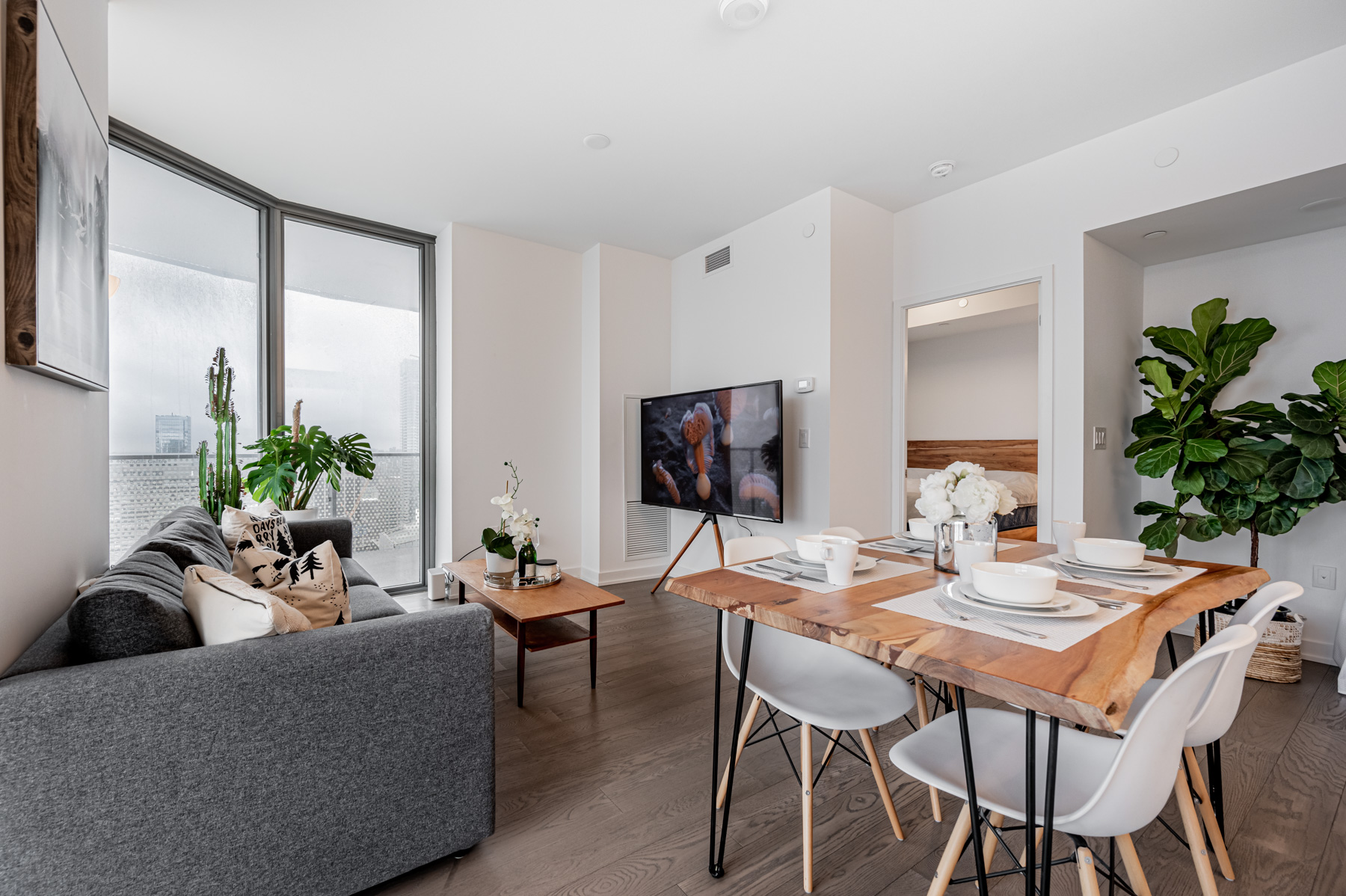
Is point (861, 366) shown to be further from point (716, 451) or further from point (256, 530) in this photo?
point (256, 530)

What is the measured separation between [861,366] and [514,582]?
97.7 inches

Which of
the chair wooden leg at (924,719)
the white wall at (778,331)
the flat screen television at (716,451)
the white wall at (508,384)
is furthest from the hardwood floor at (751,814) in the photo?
the white wall at (508,384)

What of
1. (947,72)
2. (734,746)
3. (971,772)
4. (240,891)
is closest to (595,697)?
(734,746)

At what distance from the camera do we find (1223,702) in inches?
44.9

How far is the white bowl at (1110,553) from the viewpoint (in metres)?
1.53

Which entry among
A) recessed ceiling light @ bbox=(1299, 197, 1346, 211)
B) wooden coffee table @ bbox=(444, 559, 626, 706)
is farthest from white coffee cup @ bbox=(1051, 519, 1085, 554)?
recessed ceiling light @ bbox=(1299, 197, 1346, 211)

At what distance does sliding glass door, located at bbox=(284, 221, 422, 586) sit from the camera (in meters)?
3.97

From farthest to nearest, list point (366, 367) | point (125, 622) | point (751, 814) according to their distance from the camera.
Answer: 1. point (366, 367)
2. point (751, 814)
3. point (125, 622)

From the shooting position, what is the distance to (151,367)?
315cm

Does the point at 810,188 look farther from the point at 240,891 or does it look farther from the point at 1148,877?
the point at 240,891

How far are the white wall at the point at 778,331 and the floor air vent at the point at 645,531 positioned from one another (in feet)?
0.86

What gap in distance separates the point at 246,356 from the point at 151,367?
22.3 inches

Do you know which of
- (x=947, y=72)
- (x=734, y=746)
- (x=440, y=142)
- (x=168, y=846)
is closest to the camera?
(x=168, y=846)

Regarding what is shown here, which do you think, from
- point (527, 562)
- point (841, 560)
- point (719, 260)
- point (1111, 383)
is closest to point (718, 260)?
point (719, 260)
